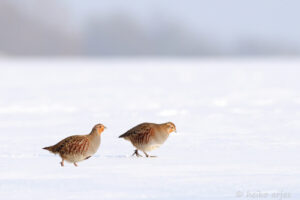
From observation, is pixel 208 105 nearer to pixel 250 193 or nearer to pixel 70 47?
pixel 250 193

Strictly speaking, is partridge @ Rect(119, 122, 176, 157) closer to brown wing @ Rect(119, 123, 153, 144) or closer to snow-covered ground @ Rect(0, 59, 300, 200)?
brown wing @ Rect(119, 123, 153, 144)

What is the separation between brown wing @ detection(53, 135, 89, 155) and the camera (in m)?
5.25

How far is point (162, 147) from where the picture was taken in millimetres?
6598

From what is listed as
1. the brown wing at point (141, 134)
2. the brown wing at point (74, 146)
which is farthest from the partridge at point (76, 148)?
the brown wing at point (141, 134)

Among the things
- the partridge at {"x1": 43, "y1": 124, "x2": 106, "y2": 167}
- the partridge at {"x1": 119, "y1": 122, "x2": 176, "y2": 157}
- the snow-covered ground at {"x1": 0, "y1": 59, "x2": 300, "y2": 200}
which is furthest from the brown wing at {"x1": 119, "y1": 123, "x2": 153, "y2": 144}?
the partridge at {"x1": 43, "y1": 124, "x2": 106, "y2": 167}

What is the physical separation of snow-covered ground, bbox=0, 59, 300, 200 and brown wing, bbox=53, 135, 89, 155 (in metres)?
0.13

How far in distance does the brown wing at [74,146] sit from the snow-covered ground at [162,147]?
130 mm

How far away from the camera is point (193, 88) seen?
16.7 meters

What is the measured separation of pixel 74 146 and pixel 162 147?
58.6 inches

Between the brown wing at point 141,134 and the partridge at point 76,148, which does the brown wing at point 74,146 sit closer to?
the partridge at point 76,148

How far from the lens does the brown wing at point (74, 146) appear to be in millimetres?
5253

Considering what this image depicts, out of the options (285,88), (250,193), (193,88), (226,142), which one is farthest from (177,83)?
(250,193)

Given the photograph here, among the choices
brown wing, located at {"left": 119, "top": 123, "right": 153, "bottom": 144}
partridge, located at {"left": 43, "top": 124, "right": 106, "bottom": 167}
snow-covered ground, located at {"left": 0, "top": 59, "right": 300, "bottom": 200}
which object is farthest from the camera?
brown wing, located at {"left": 119, "top": 123, "right": 153, "bottom": 144}

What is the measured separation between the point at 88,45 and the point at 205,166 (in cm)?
8139
